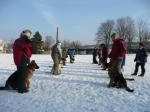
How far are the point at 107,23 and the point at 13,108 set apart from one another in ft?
301

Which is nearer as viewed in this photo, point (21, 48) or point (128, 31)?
point (21, 48)

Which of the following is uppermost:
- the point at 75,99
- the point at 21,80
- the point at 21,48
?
the point at 21,48

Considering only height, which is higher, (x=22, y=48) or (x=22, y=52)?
(x=22, y=48)

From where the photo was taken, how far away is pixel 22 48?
920 cm

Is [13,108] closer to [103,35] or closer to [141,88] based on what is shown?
[141,88]

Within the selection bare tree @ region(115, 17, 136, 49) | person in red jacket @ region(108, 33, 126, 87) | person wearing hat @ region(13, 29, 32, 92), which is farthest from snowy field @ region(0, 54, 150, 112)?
bare tree @ region(115, 17, 136, 49)

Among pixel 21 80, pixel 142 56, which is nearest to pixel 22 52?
pixel 21 80

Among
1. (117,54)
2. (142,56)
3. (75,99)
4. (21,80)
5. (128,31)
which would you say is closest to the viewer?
(75,99)

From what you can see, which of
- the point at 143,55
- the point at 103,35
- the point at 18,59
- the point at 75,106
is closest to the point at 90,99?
the point at 75,106

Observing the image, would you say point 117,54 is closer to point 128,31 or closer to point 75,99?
point 75,99

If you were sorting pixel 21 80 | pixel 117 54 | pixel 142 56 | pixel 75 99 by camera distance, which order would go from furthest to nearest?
pixel 142 56 → pixel 117 54 → pixel 21 80 → pixel 75 99

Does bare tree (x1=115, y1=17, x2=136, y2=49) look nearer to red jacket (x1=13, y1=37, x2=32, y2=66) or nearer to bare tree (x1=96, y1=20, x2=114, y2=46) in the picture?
bare tree (x1=96, y1=20, x2=114, y2=46)

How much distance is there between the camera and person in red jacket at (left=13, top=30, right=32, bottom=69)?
9164mm

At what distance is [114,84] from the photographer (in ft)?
34.3
